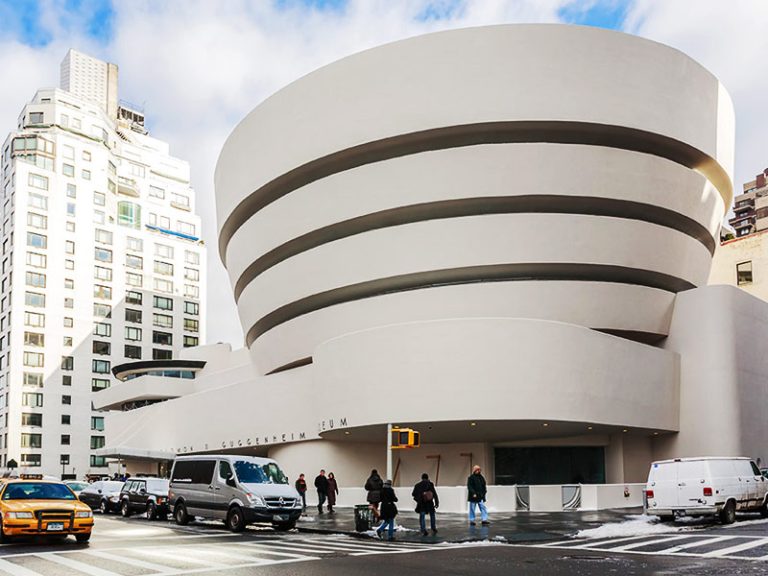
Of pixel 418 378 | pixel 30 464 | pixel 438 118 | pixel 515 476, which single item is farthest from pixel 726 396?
pixel 30 464

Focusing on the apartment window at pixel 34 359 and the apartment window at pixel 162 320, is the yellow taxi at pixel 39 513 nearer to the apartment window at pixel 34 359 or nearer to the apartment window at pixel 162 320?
the apartment window at pixel 34 359

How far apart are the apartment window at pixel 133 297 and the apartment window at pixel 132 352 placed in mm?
5244

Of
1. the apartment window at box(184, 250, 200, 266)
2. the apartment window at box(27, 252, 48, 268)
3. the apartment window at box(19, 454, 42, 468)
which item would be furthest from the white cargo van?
the apartment window at box(184, 250, 200, 266)

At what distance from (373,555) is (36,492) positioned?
8921 millimetres

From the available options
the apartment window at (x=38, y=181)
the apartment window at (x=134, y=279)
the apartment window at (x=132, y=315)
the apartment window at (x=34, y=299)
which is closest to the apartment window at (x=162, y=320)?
the apartment window at (x=132, y=315)

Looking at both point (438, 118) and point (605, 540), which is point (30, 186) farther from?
point (605, 540)

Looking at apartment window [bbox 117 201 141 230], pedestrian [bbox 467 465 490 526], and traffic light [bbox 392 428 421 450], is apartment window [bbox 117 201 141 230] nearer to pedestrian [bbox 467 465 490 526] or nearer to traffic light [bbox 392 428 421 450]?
traffic light [bbox 392 428 421 450]

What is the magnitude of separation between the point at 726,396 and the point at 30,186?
76004 millimetres

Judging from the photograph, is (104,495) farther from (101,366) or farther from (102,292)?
(102,292)

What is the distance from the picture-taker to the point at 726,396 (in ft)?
134

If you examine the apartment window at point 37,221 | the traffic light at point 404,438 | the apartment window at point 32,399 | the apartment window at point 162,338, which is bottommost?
the traffic light at point 404,438

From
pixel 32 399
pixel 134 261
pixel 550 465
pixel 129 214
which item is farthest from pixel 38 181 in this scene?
pixel 550 465

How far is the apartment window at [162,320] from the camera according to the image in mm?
102250

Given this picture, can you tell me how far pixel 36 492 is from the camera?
69.1 ft
